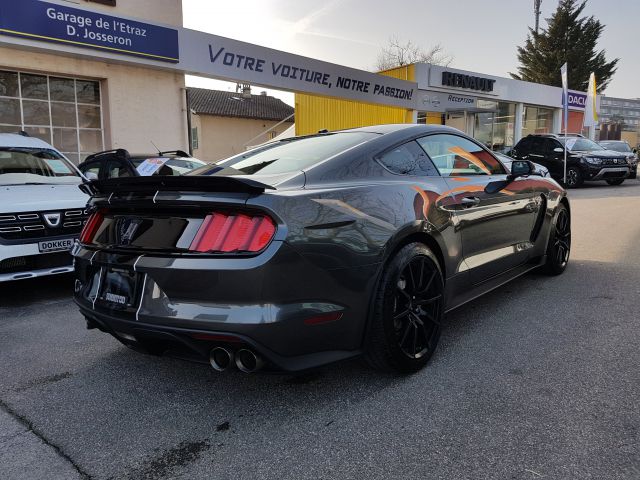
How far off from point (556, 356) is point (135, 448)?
2476 mm

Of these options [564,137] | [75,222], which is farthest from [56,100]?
[564,137]

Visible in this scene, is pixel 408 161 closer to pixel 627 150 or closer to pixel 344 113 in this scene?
pixel 627 150

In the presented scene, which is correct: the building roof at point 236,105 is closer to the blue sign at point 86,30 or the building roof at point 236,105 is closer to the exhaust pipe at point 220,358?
the blue sign at point 86,30

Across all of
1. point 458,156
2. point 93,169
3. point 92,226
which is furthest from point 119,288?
point 93,169

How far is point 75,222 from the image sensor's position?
4.81 meters

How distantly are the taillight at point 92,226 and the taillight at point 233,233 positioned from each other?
2.78 feet

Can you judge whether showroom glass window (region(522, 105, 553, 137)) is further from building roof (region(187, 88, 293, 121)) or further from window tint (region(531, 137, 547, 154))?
building roof (region(187, 88, 293, 121))

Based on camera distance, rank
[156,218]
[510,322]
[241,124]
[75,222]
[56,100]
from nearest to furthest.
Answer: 1. [156,218]
2. [510,322]
3. [75,222]
4. [56,100]
5. [241,124]

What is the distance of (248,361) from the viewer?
2.24 metres

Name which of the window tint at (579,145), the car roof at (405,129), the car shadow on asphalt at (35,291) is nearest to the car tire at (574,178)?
the window tint at (579,145)

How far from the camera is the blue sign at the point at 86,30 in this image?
913 cm

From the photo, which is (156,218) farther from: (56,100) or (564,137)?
(564,137)

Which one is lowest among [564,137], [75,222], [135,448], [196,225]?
[135,448]

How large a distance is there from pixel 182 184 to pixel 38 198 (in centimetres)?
322
